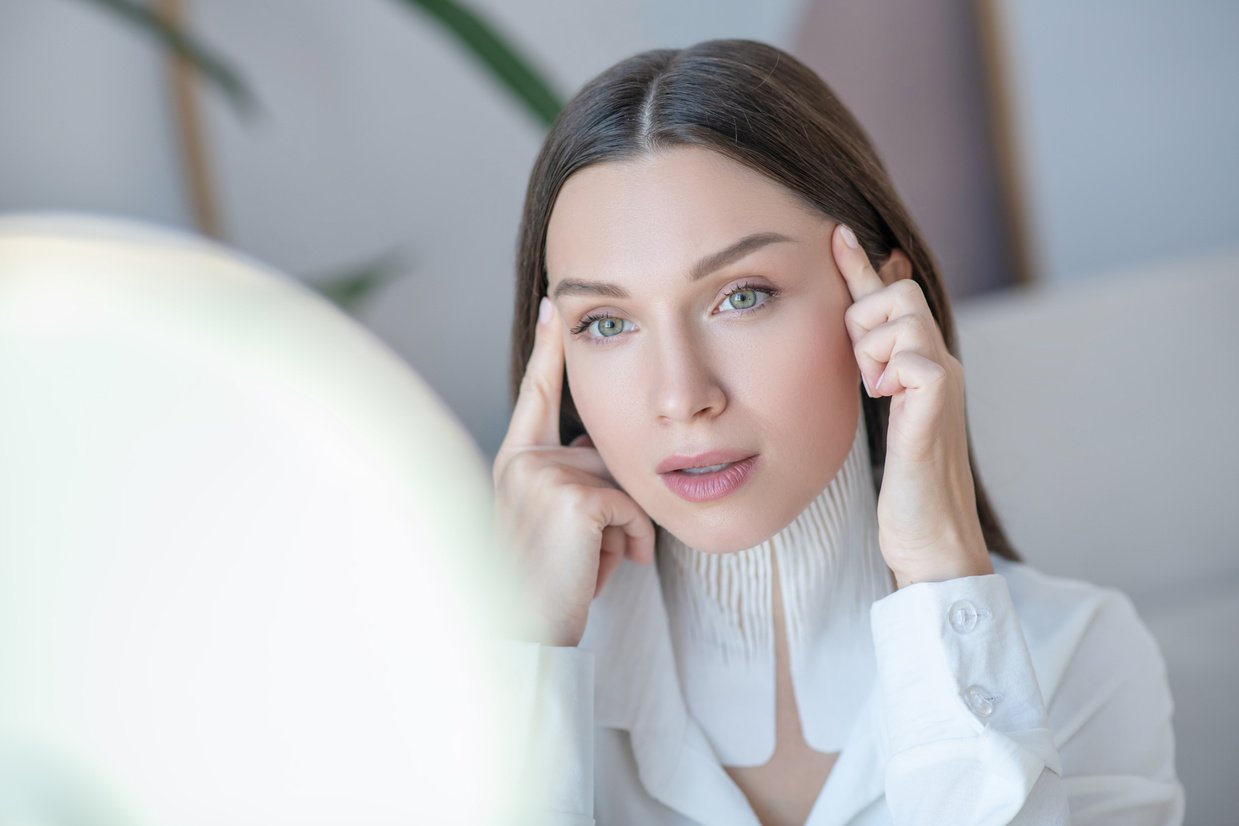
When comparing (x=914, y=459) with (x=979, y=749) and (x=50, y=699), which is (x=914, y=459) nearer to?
(x=979, y=749)

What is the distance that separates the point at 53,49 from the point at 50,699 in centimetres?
126

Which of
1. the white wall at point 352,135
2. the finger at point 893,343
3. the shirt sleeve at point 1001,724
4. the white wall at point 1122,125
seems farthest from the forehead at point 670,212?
the white wall at point 1122,125

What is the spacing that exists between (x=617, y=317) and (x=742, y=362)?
4.6 inches

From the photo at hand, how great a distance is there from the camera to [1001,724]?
85 cm

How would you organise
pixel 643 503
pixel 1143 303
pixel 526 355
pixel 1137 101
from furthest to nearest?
pixel 1137 101 < pixel 1143 303 < pixel 526 355 < pixel 643 503

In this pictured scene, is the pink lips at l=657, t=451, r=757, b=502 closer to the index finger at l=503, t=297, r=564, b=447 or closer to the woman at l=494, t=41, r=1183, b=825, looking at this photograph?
the woman at l=494, t=41, r=1183, b=825

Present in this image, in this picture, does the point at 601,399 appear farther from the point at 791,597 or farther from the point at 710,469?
the point at 791,597

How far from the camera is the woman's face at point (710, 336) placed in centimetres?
89

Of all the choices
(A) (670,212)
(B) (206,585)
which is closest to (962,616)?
(A) (670,212)

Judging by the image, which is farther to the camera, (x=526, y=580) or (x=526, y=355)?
(x=526, y=355)

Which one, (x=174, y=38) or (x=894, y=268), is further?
(x=174, y=38)

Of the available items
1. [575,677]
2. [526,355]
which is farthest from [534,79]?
[575,677]

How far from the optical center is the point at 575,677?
973mm

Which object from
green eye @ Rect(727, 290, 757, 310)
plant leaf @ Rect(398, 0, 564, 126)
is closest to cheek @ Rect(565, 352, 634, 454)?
green eye @ Rect(727, 290, 757, 310)
